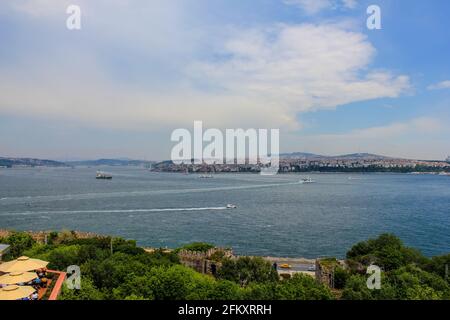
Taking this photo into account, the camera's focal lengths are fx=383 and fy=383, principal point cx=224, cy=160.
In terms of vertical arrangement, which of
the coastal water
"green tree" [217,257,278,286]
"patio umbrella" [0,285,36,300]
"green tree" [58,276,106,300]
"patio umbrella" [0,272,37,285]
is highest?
"patio umbrella" [0,285,36,300]

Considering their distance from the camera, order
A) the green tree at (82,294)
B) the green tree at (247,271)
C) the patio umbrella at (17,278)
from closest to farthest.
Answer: the green tree at (82,294), the patio umbrella at (17,278), the green tree at (247,271)

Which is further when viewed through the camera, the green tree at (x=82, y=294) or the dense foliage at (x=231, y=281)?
the dense foliage at (x=231, y=281)

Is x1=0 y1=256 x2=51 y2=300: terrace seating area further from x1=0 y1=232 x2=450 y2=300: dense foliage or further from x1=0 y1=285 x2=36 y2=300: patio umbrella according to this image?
x1=0 y1=232 x2=450 y2=300: dense foliage

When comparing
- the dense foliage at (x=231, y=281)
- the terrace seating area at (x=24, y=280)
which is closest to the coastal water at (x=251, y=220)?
the dense foliage at (x=231, y=281)

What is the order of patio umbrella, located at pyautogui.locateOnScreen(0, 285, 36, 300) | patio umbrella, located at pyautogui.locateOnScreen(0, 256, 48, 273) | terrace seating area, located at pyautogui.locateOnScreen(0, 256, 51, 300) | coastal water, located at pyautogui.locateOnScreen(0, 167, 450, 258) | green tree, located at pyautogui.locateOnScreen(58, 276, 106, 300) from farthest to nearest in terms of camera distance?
1. coastal water, located at pyautogui.locateOnScreen(0, 167, 450, 258)
2. patio umbrella, located at pyautogui.locateOnScreen(0, 256, 48, 273)
3. green tree, located at pyautogui.locateOnScreen(58, 276, 106, 300)
4. terrace seating area, located at pyautogui.locateOnScreen(0, 256, 51, 300)
5. patio umbrella, located at pyautogui.locateOnScreen(0, 285, 36, 300)

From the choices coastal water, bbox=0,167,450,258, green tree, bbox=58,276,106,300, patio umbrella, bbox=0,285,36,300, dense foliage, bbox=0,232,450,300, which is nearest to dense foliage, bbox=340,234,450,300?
dense foliage, bbox=0,232,450,300

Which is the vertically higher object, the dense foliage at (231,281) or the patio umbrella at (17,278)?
the patio umbrella at (17,278)

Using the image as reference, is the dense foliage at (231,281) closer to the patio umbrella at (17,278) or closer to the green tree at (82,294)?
the green tree at (82,294)
